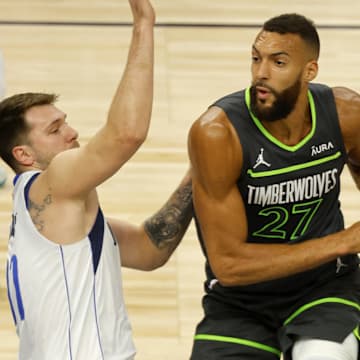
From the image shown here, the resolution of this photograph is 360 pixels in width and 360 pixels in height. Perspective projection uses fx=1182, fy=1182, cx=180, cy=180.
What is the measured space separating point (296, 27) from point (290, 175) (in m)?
0.53

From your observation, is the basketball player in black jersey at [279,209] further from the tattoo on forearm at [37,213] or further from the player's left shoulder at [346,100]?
the tattoo on forearm at [37,213]

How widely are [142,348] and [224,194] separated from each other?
4.74ft

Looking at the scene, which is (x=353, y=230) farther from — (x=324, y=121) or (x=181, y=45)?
(x=181, y=45)

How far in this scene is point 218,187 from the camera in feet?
13.8

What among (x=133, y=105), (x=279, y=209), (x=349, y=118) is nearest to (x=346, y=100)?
(x=349, y=118)

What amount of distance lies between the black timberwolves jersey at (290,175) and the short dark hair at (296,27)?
10.1 inches

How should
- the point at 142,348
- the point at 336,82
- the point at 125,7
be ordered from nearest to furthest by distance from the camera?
1. the point at 142,348
2. the point at 336,82
3. the point at 125,7

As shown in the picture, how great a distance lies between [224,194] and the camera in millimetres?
4215

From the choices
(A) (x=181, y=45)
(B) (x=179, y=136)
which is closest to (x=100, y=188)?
(B) (x=179, y=136)

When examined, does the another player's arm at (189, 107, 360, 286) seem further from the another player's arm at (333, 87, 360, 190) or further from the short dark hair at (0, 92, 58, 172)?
the short dark hair at (0, 92, 58, 172)

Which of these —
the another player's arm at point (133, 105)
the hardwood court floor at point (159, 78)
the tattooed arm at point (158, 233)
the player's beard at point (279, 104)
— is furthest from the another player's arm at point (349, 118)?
the hardwood court floor at point (159, 78)

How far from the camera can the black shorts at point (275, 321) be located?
4.27m

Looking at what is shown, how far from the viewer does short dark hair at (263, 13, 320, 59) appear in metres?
4.22

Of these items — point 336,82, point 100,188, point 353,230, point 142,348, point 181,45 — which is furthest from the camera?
point 181,45
